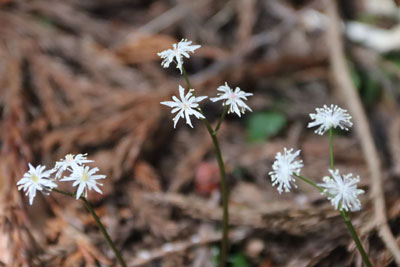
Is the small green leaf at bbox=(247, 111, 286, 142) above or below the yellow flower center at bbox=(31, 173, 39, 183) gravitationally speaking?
above

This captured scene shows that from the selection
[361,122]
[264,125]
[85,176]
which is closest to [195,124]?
[264,125]

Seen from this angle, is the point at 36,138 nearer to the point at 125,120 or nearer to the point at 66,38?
the point at 125,120

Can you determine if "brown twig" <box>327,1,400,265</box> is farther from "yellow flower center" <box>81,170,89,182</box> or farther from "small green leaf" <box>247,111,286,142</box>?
"yellow flower center" <box>81,170,89,182</box>

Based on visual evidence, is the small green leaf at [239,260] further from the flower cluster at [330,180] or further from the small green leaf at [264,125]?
the small green leaf at [264,125]

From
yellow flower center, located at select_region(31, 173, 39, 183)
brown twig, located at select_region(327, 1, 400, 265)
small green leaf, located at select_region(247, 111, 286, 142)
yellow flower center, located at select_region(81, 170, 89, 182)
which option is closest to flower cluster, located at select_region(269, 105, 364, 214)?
brown twig, located at select_region(327, 1, 400, 265)

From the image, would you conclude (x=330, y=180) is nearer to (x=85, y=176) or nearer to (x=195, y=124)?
(x=85, y=176)

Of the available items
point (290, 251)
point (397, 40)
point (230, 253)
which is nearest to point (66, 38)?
point (230, 253)
